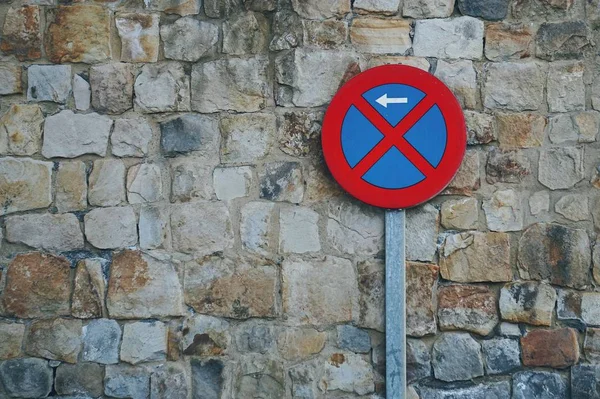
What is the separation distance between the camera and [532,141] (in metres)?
3.24

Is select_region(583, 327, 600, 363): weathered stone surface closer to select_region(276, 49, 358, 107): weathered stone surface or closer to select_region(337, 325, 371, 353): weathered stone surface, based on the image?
select_region(337, 325, 371, 353): weathered stone surface

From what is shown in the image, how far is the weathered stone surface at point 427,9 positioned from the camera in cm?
327

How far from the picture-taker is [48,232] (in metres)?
3.26

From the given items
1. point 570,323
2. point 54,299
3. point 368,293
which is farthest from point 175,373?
point 570,323

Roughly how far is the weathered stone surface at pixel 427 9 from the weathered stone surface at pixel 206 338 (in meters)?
1.48

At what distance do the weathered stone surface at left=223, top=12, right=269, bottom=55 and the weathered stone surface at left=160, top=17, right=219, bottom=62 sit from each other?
66mm

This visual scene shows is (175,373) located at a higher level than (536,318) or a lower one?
lower

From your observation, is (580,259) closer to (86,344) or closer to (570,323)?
(570,323)

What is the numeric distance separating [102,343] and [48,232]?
19.9 inches

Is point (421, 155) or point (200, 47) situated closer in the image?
point (421, 155)

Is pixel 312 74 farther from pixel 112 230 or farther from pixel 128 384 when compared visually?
pixel 128 384

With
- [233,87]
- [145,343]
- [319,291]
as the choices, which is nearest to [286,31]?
[233,87]

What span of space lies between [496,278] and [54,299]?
5.89ft

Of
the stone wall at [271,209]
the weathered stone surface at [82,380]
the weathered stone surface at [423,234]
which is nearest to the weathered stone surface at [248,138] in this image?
the stone wall at [271,209]
